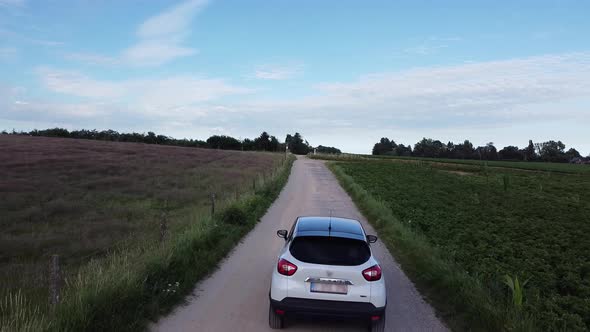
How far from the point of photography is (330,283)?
5.59 m

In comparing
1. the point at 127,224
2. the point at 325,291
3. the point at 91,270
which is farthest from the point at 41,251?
the point at 325,291

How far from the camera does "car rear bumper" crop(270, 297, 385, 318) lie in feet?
18.1

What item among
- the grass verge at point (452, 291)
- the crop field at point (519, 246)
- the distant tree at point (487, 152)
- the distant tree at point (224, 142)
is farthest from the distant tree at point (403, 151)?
the grass verge at point (452, 291)

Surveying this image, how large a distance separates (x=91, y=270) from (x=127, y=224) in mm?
6488

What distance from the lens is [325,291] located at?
5.59 meters

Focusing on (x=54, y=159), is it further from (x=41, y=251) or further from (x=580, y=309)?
(x=580, y=309)

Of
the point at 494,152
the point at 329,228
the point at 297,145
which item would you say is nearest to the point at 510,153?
the point at 494,152

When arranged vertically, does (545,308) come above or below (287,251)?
below

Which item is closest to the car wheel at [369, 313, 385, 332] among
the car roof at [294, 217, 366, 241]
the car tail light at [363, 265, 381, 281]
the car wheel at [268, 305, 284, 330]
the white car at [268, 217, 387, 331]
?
the white car at [268, 217, 387, 331]

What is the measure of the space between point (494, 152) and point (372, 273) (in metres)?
139

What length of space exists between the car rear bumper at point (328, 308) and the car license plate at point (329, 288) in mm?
126

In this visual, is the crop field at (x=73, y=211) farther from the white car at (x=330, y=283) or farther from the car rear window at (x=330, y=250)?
the car rear window at (x=330, y=250)

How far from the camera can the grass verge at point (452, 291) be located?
591cm

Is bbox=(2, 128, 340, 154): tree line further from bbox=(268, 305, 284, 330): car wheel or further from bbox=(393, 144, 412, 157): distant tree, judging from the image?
bbox=(268, 305, 284, 330): car wheel
